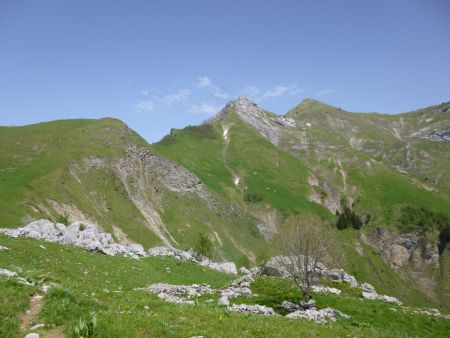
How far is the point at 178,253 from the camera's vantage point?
5969cm

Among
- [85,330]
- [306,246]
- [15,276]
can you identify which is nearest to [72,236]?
[306,246]

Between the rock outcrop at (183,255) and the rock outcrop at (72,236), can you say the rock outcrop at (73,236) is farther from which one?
the rock outcrop at (183,255)

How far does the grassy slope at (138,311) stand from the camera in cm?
1293

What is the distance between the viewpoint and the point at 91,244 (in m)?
44.4

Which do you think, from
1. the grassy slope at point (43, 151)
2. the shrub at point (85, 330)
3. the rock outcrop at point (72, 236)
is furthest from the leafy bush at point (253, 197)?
the shrub at point (85, 330)

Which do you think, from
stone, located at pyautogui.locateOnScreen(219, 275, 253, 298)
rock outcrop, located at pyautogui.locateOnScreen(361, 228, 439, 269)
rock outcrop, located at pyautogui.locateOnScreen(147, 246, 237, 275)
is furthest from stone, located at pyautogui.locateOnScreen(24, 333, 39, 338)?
rock outcrop, located at pyautogui.locateOnScreen(361, 228, 439, 269)

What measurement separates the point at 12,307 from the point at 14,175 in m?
92.5

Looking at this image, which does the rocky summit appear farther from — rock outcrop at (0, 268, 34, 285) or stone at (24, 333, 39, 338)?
stone at (24, 333, 39, 338)

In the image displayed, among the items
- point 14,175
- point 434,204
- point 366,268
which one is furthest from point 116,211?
point 434,204

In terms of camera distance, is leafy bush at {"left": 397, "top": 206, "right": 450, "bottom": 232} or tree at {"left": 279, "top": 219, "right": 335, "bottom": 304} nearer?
tree at {"left": 279, "top": 219, "right": 335, "bottom": 304}

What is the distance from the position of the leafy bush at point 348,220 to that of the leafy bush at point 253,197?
4160 cm

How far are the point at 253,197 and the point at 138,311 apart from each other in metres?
176

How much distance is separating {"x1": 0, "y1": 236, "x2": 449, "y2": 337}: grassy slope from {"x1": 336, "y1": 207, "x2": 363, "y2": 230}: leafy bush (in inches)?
6390

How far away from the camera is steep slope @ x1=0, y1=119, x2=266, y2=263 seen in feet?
301
